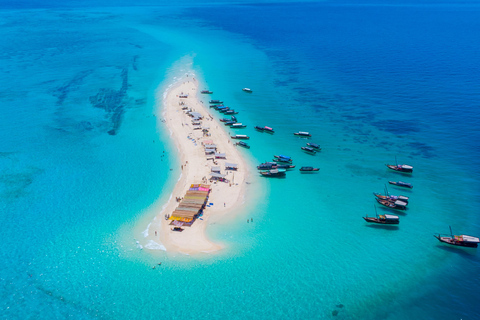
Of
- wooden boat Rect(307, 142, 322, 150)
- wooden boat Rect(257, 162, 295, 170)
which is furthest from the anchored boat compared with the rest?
wooden boat Rect(257, 162, 295, 170)

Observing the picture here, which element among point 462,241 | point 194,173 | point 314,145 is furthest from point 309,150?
point 462,241

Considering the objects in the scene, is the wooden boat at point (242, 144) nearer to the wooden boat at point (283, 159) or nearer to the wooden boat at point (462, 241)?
the wooden boat at point (283, 159)

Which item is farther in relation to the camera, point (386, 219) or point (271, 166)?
point (271, 166)

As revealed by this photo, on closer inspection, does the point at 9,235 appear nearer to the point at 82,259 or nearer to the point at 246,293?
the point at 82,259

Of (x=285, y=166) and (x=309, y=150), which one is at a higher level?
(x=309, y=150)

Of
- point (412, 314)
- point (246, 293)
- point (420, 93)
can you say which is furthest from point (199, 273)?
point (420, 93)

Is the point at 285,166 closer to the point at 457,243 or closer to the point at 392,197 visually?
the point at 392,197
